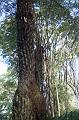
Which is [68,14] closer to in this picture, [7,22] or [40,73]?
[7,22]

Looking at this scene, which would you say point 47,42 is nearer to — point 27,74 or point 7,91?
point 27,74

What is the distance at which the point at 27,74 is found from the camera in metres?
6.08

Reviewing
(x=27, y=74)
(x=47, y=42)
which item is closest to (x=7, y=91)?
(x=47, y=42)

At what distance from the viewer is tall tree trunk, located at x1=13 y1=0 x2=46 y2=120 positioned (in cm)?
569

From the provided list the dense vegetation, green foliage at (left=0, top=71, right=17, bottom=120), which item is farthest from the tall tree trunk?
green foliage at (left=0, top=71, right=17, bottom=120)

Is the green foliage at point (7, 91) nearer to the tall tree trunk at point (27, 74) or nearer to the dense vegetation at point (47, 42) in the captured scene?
the dense vegetation at point (47, 42)

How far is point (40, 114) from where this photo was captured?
5781mm

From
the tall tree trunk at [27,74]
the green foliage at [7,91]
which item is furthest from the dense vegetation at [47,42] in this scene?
the green foliage at [7,91]

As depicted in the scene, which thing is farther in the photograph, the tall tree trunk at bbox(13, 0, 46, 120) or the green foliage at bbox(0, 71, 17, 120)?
the green foliage at bbox(0, 71, 17, 120)

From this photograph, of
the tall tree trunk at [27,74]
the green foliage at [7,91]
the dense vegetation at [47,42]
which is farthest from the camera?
the green foliage at [7,91]

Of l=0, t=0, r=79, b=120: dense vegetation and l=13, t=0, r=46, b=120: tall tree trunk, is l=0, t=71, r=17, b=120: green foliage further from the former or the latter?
l=13, t=0, r=46, b=120: tall tree trunk

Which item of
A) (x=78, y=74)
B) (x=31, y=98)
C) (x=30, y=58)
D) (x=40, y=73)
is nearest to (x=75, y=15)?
(x=78, y=74)

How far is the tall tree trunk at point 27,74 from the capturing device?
569 cm

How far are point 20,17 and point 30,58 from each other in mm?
870
